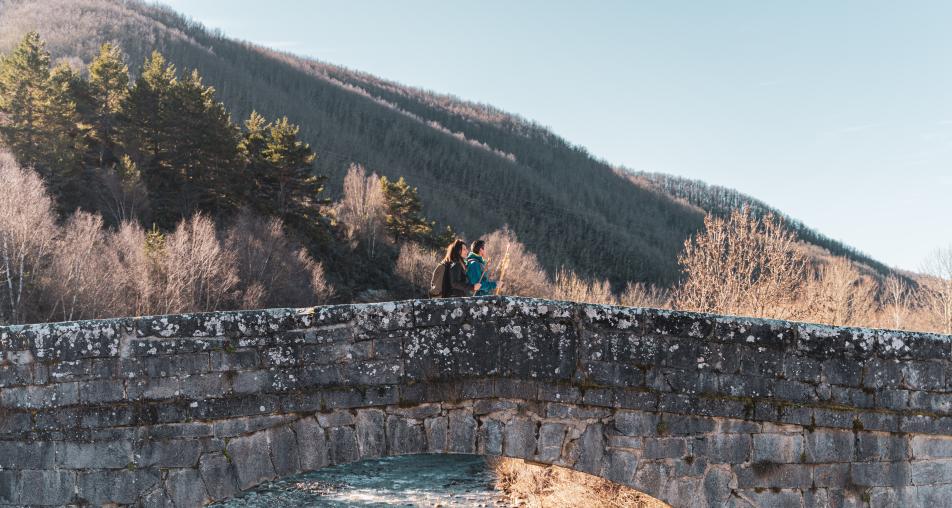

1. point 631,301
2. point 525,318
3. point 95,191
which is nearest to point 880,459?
point 525,318

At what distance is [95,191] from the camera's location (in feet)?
122

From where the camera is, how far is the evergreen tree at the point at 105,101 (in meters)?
39.8

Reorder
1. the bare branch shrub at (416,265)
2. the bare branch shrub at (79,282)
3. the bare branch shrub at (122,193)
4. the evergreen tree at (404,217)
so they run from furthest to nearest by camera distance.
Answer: the evergreen tree at (404,217) < the bare branch shrub at (416,265) < the bare branch shrub at (122,193) < the bare branch shrub at (79,282)

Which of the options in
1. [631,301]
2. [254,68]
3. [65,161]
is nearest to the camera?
[631,301]

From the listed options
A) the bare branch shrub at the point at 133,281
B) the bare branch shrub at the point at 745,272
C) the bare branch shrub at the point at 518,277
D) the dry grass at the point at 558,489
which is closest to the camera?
the dry grass at the point at 558,489

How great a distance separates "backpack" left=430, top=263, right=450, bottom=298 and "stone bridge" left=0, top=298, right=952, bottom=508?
6.94 ft

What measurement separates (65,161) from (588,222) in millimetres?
97205

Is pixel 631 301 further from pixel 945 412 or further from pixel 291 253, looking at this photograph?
pixel 945 412

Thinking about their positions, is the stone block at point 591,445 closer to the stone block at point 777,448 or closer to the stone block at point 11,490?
the stone block at point 777,448

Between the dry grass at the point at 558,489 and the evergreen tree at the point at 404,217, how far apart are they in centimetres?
3626

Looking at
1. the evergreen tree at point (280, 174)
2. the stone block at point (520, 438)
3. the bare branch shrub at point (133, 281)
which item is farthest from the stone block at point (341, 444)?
the evergreen tree at point (280, 174)

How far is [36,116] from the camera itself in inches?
1372

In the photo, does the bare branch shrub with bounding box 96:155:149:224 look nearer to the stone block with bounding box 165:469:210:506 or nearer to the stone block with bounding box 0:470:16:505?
the stone block with bounding box 0:470:16:505

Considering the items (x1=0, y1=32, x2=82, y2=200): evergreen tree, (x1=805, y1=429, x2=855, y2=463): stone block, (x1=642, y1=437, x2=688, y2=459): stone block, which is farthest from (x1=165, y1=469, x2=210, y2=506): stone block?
(x1=0, y1=32, x2=82, y2=200): evergreen tree
